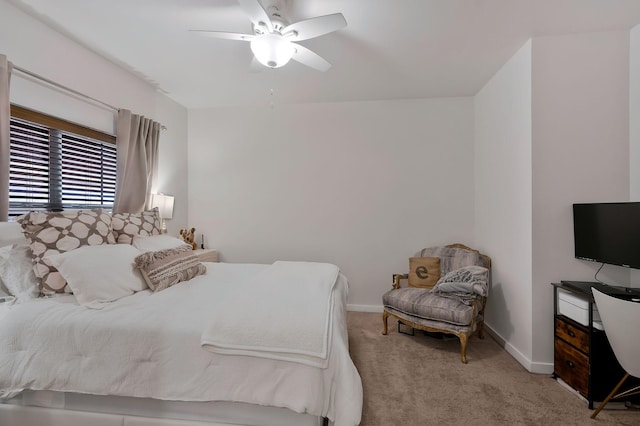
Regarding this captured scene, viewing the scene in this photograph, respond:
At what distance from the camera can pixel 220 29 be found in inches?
94.7

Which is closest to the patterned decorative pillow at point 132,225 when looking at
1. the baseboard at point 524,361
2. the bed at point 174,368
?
the bed at point 174,368

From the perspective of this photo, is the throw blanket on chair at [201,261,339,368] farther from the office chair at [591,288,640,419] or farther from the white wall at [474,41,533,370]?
the white wall at [474,41,533,370]

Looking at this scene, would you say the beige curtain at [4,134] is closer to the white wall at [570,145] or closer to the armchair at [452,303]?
the armchair at [452,303]

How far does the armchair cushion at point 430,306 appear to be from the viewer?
2.66 metres

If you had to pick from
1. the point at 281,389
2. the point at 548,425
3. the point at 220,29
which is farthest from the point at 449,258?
the point at 220,29

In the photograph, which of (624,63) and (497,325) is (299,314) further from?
(624,63)

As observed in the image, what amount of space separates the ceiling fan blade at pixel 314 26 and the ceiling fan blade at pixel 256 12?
0.40 feet

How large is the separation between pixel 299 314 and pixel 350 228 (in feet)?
8.02

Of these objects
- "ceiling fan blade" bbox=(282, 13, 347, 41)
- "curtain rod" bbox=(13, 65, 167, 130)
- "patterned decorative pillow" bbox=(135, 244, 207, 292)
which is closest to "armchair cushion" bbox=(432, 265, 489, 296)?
"patterned decorative pillow" bbox=(135, 244, 207, 292)

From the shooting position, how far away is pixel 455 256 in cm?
345

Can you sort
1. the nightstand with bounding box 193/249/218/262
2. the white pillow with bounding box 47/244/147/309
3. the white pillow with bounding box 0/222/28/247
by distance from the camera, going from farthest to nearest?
the nightstand with bounding box 193/249/218/262 → the white pillow with bounding box 0/222/28/247 → the white pillow with bounding box 47/244/147/309

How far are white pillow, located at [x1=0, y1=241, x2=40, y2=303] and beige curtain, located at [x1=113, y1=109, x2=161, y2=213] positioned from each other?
3.82 feet

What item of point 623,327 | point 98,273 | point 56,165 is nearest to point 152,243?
point 98,273

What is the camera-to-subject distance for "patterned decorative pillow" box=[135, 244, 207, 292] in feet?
6.98
